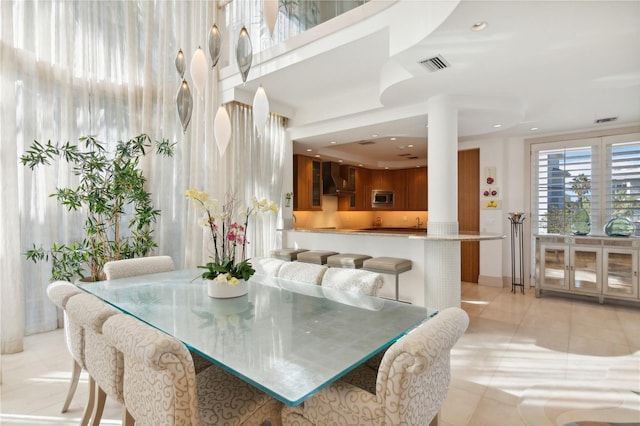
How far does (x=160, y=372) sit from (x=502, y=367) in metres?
2.74

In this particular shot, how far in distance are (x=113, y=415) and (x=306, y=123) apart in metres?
4.24

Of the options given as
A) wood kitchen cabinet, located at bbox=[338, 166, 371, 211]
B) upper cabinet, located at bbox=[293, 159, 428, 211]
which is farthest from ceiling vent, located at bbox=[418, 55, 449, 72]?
wood kitchen cabinet, located at bbox=[338, 166, 371, 211]

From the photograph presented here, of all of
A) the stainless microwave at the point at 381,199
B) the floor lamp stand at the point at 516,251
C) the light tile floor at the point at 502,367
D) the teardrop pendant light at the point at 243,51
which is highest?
the teardrop pendant light at the point at 243,51

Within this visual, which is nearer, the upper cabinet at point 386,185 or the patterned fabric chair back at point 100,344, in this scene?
the patterned fabric chair back at point 100,344

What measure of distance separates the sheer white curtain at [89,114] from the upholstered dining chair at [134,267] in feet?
3.66

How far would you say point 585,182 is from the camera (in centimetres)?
508

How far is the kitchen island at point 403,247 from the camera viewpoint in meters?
3.68

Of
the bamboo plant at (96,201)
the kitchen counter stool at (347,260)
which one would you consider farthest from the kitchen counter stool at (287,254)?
the bamboo plant at (96,201)

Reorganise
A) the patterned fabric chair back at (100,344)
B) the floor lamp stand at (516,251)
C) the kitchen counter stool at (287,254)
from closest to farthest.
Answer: the patterned fabric chair back at (100,344)
the kitchen counter stool at (287,254)
the floor lamp stand at (516,251)

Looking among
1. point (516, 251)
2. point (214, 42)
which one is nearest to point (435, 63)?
point (214, 42)

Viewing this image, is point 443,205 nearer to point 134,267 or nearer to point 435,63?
point 435,63

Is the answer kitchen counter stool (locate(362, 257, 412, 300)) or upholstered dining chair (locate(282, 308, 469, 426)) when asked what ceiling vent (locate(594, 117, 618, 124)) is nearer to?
kitchen counter stool (locate(362, 257, 412, 300))

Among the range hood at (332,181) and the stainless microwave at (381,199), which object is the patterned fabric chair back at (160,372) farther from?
the stainless microwave at (381,199)

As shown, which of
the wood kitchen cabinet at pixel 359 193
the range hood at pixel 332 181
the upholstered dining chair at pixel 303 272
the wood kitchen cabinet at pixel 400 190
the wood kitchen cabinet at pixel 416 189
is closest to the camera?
the upholstered dining chair at pixel 303 272
